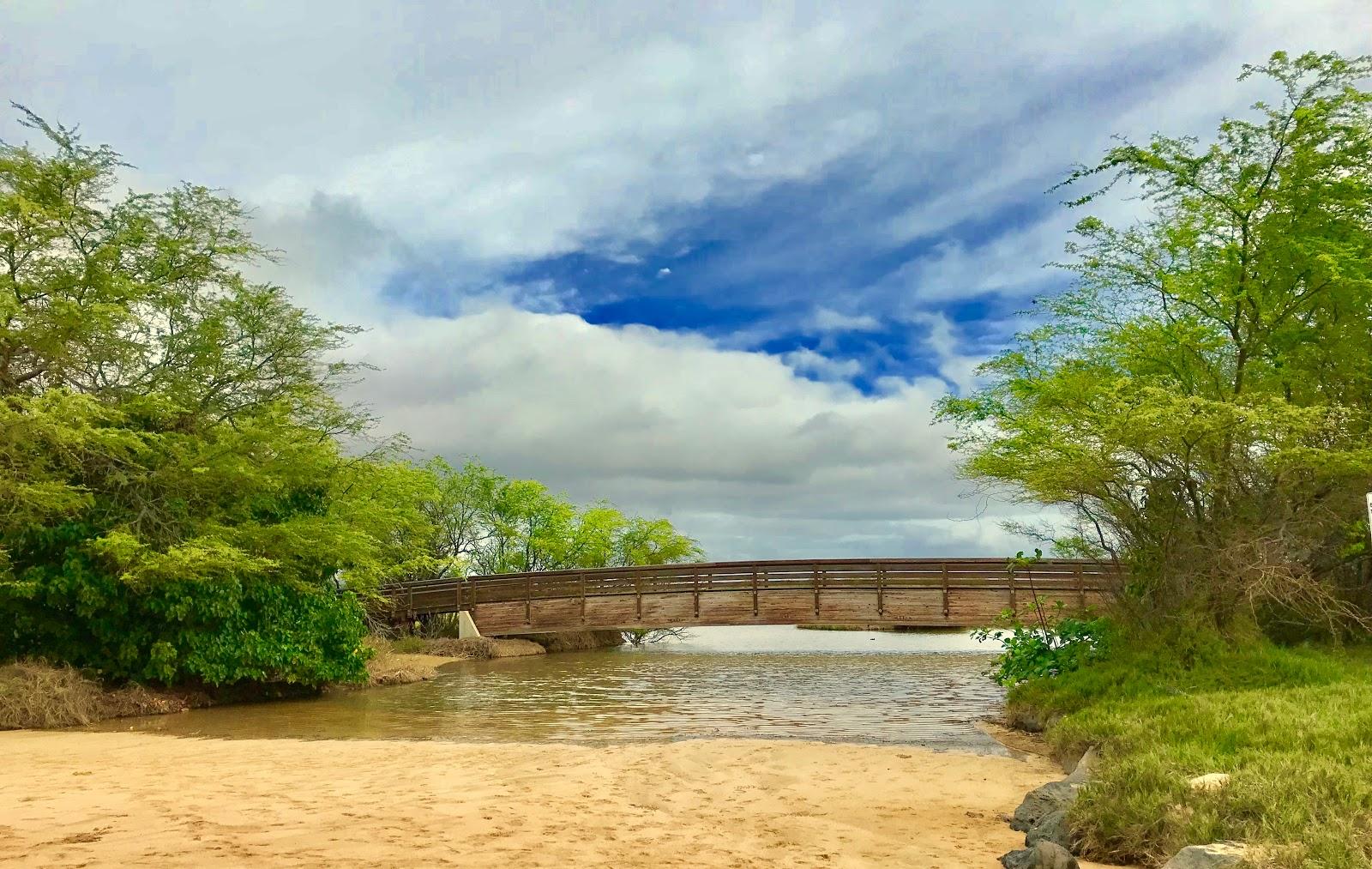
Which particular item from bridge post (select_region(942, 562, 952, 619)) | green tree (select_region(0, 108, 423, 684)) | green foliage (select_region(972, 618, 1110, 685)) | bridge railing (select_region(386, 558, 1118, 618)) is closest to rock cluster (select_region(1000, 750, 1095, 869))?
green foliage (select_region(972, 618, 1110, 685))

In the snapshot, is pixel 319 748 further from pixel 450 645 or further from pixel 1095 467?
pixel 450 645

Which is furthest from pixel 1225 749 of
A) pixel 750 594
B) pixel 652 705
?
pixel 750 594

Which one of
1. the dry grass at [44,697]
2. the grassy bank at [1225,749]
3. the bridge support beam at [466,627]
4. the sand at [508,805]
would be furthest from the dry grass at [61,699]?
the bridge support beam at [466,627]

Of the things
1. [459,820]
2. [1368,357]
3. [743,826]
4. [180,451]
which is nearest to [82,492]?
[180,451]

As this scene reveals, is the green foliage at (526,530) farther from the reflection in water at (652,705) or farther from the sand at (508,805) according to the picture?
the sand at (508,805)

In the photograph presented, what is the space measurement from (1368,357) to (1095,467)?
20.3ft

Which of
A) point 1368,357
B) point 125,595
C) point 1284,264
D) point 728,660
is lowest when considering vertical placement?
point 728,660

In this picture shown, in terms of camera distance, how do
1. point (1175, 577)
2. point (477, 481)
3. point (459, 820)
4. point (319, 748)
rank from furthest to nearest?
1. point (477, 481)
2. point (1175, 577)
3. point (319, 748)
4. point (459, 820)

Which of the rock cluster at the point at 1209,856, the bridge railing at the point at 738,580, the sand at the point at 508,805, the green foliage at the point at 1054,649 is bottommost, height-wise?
the sand at the point at 508,805

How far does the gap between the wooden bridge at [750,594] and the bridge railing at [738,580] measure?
0.09ft

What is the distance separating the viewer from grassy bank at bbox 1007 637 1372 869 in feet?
16.5

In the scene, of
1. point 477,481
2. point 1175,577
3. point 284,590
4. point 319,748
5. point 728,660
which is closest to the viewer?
point 319,748

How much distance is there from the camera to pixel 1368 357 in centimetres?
1442

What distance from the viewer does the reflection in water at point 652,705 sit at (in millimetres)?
12250
